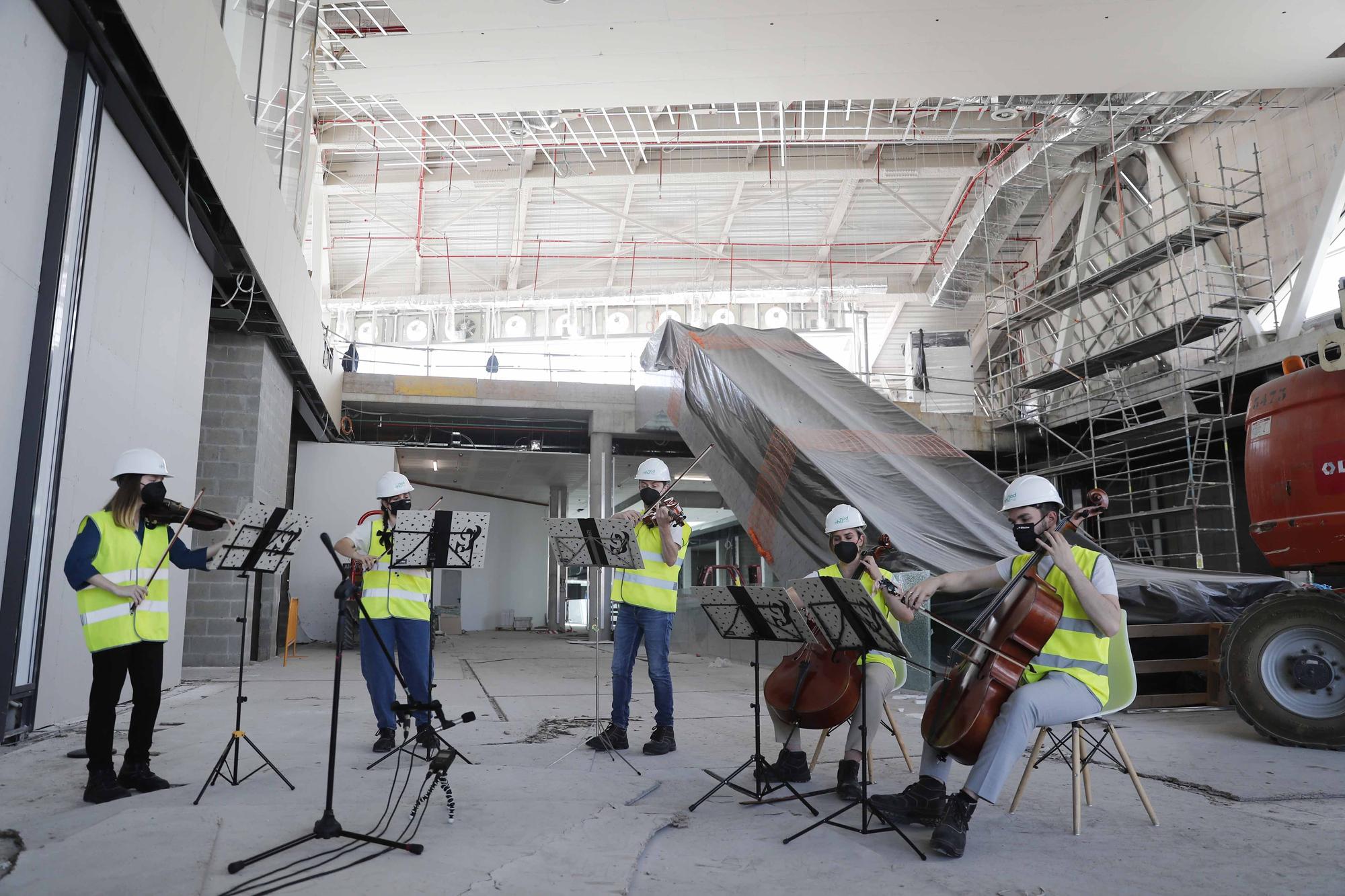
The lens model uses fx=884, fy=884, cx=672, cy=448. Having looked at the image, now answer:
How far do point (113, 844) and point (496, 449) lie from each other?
52.1 ft

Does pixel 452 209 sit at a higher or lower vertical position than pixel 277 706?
higher

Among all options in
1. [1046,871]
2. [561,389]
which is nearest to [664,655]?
[1046,871]

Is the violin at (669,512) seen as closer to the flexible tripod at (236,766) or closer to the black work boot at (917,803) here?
the black work boot at (917,803)

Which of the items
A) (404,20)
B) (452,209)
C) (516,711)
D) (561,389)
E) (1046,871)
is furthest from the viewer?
(452,209)

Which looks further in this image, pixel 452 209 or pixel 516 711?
pixel 452 209

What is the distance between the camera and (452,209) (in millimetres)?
21594

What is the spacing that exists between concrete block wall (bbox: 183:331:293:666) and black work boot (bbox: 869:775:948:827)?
8332 millimetres

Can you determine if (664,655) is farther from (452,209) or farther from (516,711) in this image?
(452,209)

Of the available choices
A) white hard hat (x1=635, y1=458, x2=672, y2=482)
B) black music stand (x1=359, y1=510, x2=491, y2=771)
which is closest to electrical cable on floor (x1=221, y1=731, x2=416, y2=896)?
black music stand (x1=359, y1=510, x2=491, y2=771)

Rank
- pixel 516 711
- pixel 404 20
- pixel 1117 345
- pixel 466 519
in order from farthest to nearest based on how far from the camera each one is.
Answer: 1. pixel 1117 345
2. pixel 404 20
3. pixel 516 711
4. pixel 466 519

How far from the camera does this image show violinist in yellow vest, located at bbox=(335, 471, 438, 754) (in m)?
5.15

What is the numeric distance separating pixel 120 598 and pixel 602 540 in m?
2.40

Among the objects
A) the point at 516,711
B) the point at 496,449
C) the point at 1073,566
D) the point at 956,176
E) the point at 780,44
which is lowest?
the point at 516,711

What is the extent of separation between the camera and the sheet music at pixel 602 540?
16.8 feet
